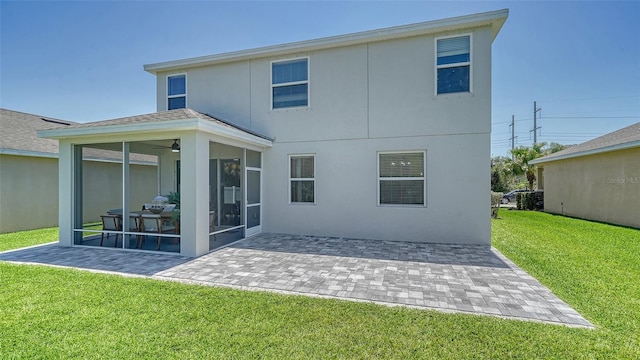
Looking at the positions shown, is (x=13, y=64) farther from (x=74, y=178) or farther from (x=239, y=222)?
(x=239, y=222)

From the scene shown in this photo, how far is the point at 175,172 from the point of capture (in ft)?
41.2

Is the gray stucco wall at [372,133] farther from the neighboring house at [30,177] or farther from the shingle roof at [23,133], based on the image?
the shingle roof at [23,133]

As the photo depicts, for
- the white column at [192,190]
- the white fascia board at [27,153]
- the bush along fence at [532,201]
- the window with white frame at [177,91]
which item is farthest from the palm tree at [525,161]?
the white fascia board at [27,153]

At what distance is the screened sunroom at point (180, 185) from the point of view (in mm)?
7000

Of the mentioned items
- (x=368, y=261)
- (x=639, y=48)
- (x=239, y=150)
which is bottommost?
(x=368, y=261)

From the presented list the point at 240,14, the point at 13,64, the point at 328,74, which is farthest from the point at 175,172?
the point at 13,64

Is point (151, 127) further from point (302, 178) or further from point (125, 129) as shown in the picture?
point (302, 178)

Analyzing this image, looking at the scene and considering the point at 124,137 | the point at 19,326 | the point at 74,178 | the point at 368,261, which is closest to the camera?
the point at 19,326

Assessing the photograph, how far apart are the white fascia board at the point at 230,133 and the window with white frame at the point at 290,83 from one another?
5.36 ft

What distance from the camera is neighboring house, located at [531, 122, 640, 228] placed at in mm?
11695

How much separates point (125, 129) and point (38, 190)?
767 centimetres

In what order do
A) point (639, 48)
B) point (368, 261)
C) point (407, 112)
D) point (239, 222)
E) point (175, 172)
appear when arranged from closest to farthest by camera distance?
point (368, 261), point (407, 112), point (239, 222), point (175, 172), point (639, 48)

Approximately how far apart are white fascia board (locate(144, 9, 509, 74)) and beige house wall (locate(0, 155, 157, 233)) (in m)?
5.85

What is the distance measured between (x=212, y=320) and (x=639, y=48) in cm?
2128
